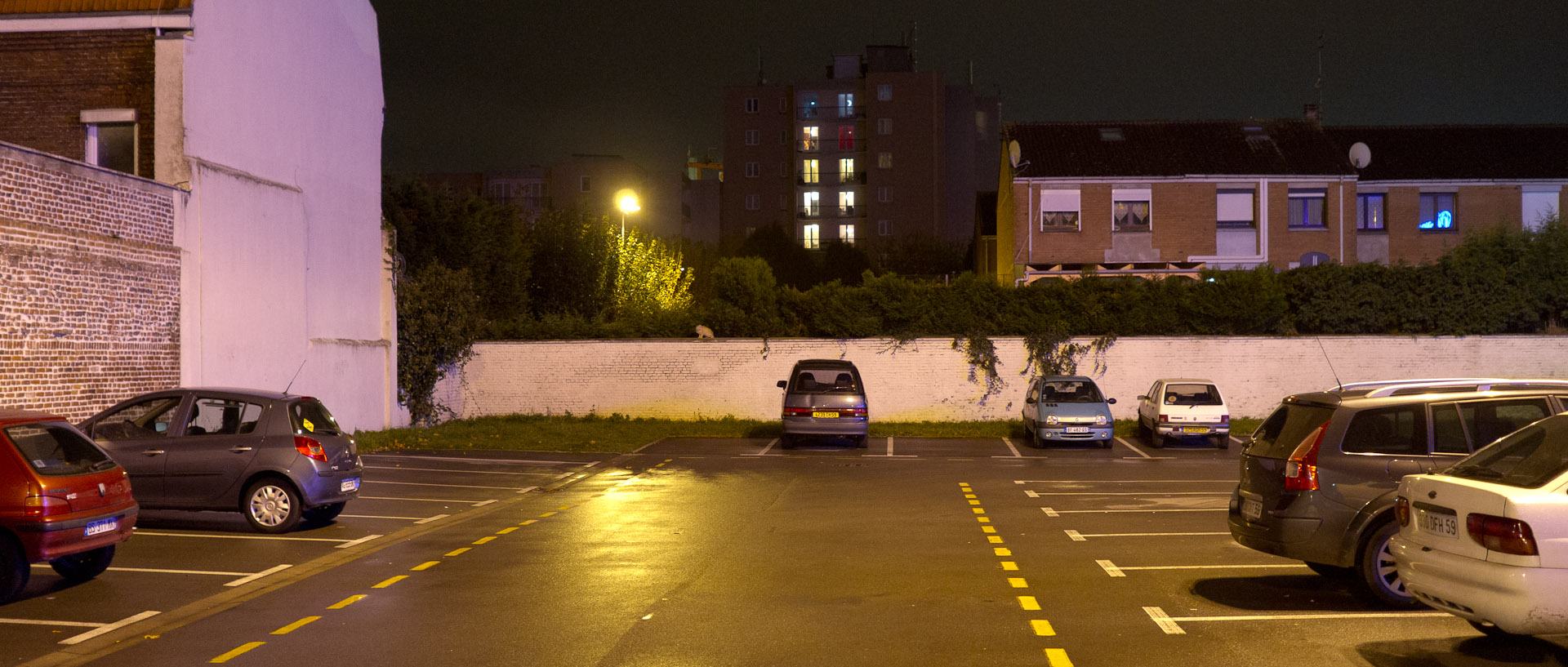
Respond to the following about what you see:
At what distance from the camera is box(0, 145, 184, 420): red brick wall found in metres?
16.5

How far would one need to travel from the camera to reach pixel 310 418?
14250 mm

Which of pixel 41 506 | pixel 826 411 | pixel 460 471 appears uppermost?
pixel 41 506

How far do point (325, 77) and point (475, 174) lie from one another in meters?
67.4

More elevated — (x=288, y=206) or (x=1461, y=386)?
(x=288, y=206)

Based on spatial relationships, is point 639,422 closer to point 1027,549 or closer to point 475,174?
point 1027,549

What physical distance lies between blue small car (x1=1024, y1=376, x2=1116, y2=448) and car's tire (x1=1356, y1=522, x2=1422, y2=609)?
693 inches

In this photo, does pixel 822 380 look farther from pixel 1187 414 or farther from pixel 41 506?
pixel 41 506

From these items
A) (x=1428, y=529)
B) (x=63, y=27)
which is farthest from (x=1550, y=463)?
(x=63, y=27)

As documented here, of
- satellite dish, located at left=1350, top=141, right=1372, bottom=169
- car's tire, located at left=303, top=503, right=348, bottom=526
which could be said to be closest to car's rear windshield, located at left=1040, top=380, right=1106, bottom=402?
car's tire, located at left=303, top=503, right=348, bottom=526

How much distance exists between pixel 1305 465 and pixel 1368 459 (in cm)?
46

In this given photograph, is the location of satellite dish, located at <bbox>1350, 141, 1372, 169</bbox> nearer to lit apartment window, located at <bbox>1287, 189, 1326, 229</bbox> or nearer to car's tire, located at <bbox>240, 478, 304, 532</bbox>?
lit apartment window, located at <bbox>1287, 189, 1326, 229</bbox>

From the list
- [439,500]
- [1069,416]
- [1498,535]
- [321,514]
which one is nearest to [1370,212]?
[1069,416]

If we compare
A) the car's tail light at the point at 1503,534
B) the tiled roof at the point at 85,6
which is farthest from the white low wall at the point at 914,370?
the car's tail light at the point at 1503,534

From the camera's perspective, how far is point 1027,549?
1222 cm
